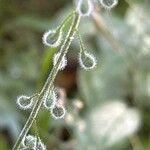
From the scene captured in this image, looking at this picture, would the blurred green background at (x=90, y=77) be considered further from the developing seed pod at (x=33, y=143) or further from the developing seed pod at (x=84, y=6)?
the developing seed pod at (x=84, y=6)

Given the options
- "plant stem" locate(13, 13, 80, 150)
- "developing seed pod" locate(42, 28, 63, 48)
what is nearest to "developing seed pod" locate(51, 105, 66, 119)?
"plant stem" locate(13, 13, 80, 150)

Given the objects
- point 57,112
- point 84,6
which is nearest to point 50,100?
point 57,112

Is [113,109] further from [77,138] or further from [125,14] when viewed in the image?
[125,14]

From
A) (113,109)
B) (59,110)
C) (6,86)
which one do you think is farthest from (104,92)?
(59,110)

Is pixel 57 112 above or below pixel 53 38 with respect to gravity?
below

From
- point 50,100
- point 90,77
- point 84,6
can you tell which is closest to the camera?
point 84,6

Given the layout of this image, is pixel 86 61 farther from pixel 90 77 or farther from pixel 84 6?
pixel 90 77

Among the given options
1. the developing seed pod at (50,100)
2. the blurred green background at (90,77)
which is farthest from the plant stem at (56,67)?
the blurred green background at (90,77)
